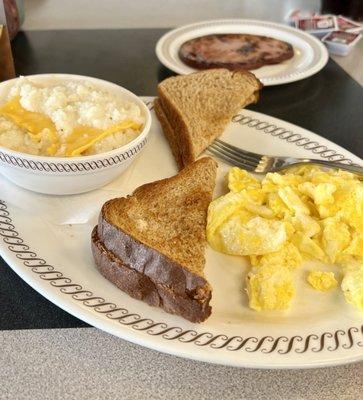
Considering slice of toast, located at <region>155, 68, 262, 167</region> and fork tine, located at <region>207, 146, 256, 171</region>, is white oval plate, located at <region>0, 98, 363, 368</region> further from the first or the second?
slice of toast, located at <region>155, 68, 262, 167</region>

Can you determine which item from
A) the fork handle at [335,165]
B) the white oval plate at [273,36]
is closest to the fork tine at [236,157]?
the fork handle at [335,165]

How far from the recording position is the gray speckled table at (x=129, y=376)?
1.12 m

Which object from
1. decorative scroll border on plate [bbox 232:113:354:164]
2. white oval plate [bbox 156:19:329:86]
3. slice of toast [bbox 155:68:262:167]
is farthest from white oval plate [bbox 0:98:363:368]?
white oval plate [bbox 156:19:329:86]

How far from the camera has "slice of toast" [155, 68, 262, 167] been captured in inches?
71.4

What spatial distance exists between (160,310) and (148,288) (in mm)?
61

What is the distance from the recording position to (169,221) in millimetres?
1381

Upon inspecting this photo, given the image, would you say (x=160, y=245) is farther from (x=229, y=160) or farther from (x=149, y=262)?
(x=229, y=160)

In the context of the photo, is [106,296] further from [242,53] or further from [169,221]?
[242,53]

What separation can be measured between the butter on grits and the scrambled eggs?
0.39 metres

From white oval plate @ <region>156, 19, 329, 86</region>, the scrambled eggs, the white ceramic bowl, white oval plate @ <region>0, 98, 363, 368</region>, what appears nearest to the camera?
white oval plate @ <region>0, 98, 363, 368</region>

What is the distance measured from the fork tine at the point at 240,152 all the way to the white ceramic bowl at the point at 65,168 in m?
0.35

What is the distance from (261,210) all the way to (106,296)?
1.75 ft

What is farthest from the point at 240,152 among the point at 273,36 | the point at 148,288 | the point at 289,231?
the point at 273,36

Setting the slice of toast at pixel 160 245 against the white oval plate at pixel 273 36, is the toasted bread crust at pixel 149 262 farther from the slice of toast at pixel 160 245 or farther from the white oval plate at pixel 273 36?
the white oval plate at pixel 273 36
